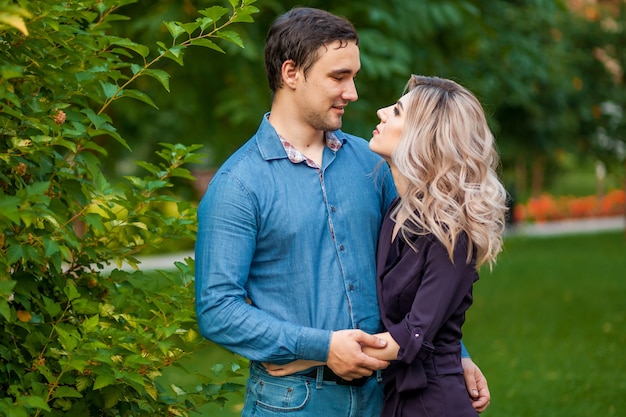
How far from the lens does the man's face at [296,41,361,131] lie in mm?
3068

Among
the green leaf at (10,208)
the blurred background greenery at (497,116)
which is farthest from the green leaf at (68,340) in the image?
the blurred background greenery at (497,116)

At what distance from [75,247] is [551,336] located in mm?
7281

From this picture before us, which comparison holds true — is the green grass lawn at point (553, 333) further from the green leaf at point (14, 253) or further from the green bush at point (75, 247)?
the green leaf at point (14, 253)

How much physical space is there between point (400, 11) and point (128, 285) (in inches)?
171

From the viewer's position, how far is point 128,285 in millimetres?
3541

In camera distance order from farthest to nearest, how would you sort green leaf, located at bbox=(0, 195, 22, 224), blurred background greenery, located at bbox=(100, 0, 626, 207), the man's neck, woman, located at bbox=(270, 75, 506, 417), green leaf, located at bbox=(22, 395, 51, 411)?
blurred background greenery, located at bbox=(100, 0, 626, 207) < the man's neck < woman, located at bbox=(270, 75, 506, 417) < green leaf, located at bbox=(22, 395, 51, 411) < green leaf, located at bbox=(0, 195, 22, 224)

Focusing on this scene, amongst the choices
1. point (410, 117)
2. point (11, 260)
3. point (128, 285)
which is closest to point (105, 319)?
point (128, 285)

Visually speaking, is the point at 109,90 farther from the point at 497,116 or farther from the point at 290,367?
the point at 497,116

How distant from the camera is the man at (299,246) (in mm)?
2855

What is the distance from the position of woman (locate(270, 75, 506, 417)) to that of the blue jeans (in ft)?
0.19

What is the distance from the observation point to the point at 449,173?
3.01 m

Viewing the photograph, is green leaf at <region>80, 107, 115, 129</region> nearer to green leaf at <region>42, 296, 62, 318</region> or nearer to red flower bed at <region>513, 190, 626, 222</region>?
green leaf at <region>42, 296, 62, 318</region>

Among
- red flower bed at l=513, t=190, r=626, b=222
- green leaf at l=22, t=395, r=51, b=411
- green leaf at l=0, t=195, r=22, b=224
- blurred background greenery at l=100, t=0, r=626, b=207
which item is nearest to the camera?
green leaf at l=0, t=195, r=22, b=224

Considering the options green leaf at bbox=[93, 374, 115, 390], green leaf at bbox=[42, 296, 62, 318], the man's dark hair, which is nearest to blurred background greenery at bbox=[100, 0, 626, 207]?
the man's dark hair
